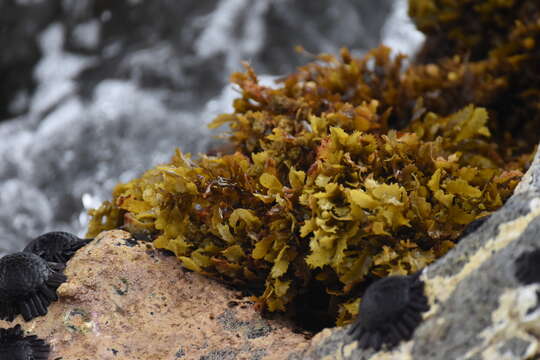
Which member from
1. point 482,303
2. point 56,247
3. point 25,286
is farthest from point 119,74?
point 482,303

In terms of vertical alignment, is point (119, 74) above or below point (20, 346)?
above

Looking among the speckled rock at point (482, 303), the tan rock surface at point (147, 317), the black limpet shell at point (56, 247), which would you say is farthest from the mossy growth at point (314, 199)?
the speckled rock at point (482, 303)

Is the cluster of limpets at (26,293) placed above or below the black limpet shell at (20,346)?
above

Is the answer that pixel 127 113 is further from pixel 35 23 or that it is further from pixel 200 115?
pixel 35 23

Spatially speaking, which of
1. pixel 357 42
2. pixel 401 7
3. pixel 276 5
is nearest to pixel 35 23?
pixel 276 5

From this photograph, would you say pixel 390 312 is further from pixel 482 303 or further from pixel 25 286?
pixel 25 286

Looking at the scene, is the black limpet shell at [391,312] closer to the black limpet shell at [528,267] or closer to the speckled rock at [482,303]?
the speckled rock at [482,303]
